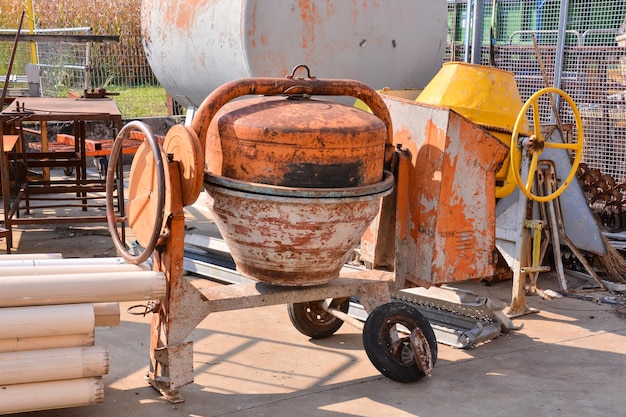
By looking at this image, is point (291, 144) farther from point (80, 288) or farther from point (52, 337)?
point (52, 337)

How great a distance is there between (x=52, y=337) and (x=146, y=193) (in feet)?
2.98

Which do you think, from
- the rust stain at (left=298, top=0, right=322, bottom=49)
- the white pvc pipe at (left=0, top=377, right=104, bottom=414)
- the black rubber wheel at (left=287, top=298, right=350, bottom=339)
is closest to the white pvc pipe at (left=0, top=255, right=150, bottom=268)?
the white pvc pipe at (left=0, top=377, right=104, bottom=414)

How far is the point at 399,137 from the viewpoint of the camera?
196 inches

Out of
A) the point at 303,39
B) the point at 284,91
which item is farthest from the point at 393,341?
the point at 303,39

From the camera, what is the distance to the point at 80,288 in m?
3.87

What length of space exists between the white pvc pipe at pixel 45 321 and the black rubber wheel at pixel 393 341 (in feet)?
5.01

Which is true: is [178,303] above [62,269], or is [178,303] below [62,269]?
below

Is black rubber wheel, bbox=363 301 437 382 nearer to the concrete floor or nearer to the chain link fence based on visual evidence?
the concrete floor

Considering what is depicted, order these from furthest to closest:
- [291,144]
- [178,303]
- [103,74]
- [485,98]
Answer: [103,74] → [485,98] → [178,303] → [291,144]

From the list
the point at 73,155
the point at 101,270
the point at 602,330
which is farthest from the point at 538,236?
the point at 73,155

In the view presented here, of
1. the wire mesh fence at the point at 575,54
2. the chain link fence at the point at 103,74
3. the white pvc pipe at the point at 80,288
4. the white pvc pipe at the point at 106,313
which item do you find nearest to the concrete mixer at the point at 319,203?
the white pvc pipe at the point at 80,288

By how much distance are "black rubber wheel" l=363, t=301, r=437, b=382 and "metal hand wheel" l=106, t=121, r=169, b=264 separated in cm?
128

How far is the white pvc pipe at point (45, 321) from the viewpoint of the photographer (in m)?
3.67

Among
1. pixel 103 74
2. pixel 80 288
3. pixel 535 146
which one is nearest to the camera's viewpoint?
pixel 80 288
